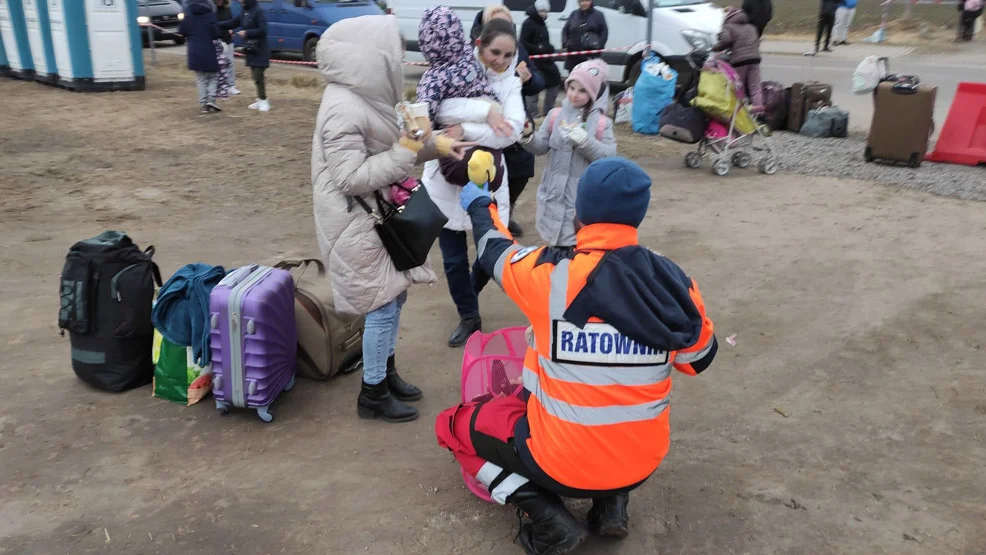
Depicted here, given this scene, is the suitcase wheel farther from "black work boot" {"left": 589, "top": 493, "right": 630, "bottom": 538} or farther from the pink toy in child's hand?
"black work boot" {"left": 589, "top": 493, "right": 630, "bottom": 538}

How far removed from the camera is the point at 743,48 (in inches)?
387

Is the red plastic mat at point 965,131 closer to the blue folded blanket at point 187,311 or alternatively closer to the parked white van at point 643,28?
the parked white van at point 643,28

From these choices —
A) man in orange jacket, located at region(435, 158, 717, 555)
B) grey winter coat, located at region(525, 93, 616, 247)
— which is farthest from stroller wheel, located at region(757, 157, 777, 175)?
man in orange jacket, located at region(435, 158, 717, 555)

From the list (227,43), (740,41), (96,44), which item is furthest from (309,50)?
(740,41)

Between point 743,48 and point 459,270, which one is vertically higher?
point 743,48

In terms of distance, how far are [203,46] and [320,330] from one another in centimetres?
815

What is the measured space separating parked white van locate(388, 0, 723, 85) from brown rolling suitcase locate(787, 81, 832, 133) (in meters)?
1.78

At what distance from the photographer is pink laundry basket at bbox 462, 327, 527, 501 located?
341 cm

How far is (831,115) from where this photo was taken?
10312mm

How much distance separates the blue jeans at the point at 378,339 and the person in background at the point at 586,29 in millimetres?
8258

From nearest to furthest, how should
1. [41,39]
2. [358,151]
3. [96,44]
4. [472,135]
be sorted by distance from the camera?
[358,151], [472,135], [96,44], [41,39]

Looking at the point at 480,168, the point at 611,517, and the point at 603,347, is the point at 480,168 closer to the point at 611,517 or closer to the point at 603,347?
the point at 603,347

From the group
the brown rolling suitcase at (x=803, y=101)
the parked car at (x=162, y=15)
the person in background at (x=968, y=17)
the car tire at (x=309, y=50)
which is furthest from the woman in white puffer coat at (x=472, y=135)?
the person in background at (x=968, y=17)

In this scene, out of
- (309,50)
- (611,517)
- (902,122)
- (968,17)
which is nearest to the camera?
(611,517)
